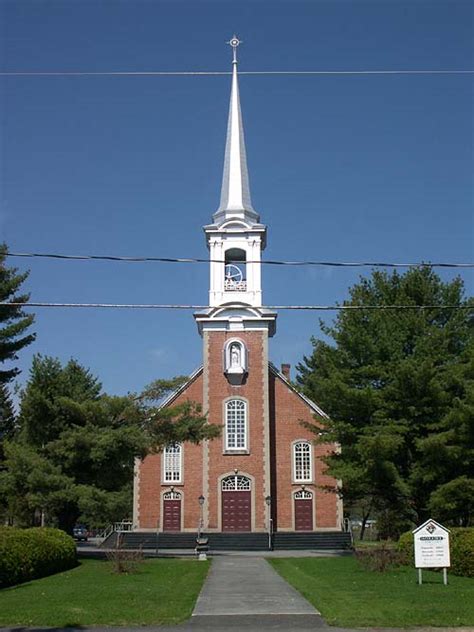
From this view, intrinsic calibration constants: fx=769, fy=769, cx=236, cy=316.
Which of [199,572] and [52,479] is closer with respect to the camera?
[199,572]

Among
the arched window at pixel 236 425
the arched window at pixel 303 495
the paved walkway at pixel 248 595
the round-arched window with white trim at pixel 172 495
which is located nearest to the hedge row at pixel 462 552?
the paved walkway at pixel 248 595

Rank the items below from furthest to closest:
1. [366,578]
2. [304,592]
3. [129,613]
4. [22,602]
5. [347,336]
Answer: [347,336] → [366,578] → [304,592] → [22,602] → [129,613]

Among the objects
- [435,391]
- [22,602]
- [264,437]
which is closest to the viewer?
[22,602]

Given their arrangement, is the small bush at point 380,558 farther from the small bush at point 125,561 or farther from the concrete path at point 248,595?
the small bush at point 125,561

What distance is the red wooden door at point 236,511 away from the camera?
40.6 meters

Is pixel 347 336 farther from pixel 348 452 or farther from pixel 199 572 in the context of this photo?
pixel 199 572

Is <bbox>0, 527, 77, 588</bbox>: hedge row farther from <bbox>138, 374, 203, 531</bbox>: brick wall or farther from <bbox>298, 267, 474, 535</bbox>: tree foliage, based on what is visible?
<bbox>138, 374, 203, 531</bbox>: brick wall

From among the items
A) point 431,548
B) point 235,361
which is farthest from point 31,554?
point 235,361

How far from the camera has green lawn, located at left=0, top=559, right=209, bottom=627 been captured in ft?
41.8

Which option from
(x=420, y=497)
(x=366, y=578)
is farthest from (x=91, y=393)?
(x=366, y=578)

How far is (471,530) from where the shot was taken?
22.1 meters

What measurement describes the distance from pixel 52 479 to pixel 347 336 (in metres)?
12.5

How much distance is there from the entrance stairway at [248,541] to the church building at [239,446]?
111cm

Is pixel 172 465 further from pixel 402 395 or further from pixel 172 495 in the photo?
pixel 402 395
